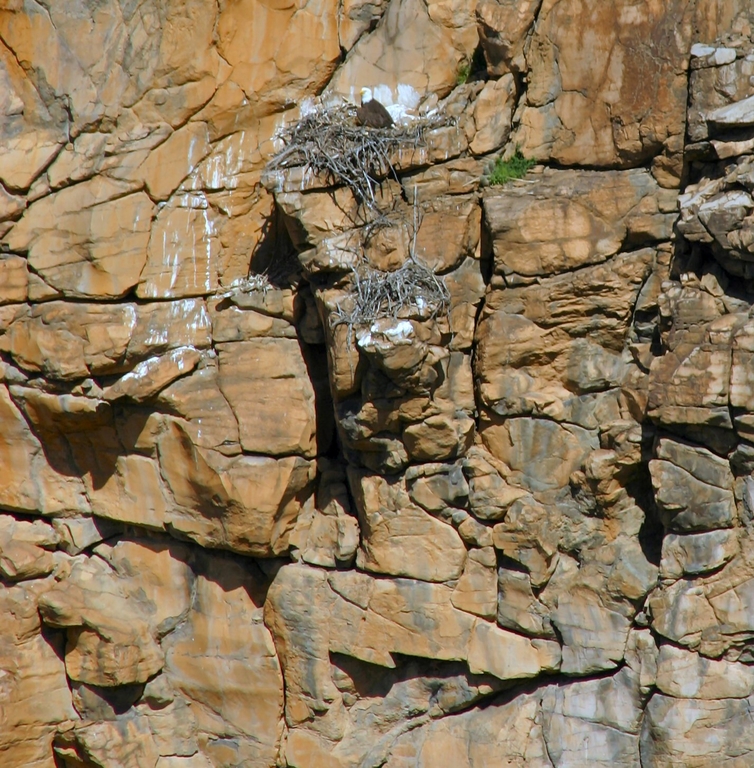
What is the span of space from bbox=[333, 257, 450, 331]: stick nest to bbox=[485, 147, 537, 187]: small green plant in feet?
1.97

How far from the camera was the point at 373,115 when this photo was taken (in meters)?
6.27

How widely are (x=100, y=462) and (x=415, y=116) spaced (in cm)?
275

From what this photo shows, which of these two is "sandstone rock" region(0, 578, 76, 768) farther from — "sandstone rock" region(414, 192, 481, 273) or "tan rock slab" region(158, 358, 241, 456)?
"sandstone rock" region(414, 192, 481, 273)

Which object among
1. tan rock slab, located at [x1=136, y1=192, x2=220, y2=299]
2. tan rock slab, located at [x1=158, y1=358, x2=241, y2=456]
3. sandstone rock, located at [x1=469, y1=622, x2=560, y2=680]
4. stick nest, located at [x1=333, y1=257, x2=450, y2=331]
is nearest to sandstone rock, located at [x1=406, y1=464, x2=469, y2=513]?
sandstone rock, located at [x1=469, y1=622, x2=560, y2=680]

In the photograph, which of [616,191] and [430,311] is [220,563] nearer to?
[430,311]

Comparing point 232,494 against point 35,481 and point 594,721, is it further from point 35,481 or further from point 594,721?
point 594,721

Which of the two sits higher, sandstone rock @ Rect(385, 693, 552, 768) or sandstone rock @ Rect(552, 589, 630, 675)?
sandstone rock @ Rect(552, 589, 630, 675)

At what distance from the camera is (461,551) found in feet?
20.7

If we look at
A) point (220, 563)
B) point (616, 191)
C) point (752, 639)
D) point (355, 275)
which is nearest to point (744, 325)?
point (616, 191)

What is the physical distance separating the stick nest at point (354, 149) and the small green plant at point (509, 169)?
0.36 m

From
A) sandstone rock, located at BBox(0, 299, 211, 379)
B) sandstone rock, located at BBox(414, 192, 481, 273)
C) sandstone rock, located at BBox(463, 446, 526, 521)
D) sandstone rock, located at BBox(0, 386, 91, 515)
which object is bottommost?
sandstone rock, located at BBox(463, 446, 526, 521)

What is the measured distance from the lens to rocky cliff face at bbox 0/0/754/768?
19.0 ft

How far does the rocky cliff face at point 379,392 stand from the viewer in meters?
5.79

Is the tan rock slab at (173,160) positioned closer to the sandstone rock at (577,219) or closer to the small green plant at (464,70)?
the small green plant at (464,70)
